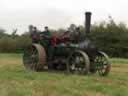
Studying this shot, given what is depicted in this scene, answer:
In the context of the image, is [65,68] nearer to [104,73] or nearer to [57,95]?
[104,73]

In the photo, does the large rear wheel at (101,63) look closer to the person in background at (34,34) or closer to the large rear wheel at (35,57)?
the large rear wheel at (35,57)

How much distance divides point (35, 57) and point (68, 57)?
65.7 inches

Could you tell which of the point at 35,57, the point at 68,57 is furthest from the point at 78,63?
the point at 35,57

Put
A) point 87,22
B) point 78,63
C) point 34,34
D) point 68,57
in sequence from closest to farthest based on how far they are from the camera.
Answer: point 78,63 < point 68,57 < point 87,22 < point 34,34

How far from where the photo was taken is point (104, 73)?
51.8 ft

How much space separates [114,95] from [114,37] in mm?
36183

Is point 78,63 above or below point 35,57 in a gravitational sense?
below

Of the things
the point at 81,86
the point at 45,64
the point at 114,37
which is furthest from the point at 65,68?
the point at 114,37

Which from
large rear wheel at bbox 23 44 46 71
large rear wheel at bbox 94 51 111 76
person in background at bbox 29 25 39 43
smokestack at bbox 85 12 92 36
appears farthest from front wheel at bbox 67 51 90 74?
person in background at bbox 29 25 39 43

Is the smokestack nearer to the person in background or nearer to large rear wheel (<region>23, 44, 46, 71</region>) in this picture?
large rear wheel (<region>23, 44, 46, 71</region>)

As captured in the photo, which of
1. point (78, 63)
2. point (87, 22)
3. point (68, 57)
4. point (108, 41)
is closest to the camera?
point (78, 63)

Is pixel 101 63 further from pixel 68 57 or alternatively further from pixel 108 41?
pixel 108 41

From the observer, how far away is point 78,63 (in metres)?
15.5

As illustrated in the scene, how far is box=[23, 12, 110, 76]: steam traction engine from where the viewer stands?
51.1 feet
